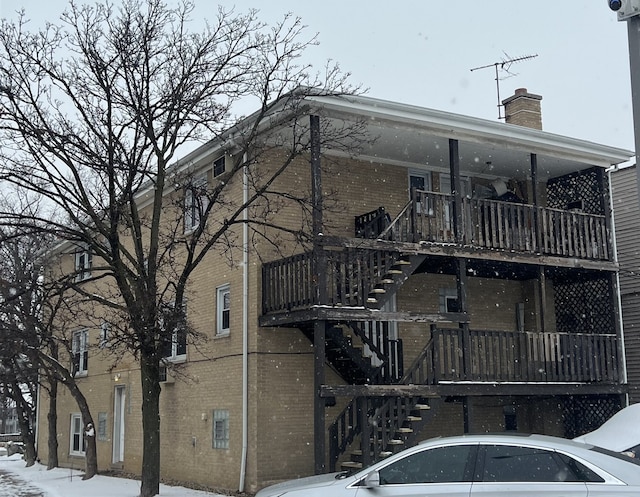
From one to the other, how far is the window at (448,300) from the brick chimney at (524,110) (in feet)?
16.4

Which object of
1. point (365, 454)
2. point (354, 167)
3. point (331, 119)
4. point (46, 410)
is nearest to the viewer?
point (365, 454)

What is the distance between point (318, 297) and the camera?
14.7 metres

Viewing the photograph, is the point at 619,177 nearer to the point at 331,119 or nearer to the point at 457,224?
the point at 457,224

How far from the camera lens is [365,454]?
14508mm

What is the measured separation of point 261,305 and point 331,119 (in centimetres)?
393

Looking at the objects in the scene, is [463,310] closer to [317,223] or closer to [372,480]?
[317,223]

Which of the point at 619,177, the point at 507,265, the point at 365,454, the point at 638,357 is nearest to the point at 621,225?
the point at 619,177

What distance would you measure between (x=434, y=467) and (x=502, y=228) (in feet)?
34.4

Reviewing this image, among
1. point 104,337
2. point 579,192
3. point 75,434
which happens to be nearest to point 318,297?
point 104,337

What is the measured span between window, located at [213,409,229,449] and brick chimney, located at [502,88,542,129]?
10.5m

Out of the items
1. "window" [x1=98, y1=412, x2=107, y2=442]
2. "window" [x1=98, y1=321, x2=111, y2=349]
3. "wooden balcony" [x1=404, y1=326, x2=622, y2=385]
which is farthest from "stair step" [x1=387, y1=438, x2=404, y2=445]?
"window" [x1=98, y1=412, x2=107, y2=442]

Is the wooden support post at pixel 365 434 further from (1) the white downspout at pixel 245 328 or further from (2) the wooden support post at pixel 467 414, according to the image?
(1) the white downspout at pixel 245 328

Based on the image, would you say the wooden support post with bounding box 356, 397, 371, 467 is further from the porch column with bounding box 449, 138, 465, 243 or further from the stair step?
the porch column with bounding box 449, 138, 465, 243

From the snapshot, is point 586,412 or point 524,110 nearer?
point 586,412
